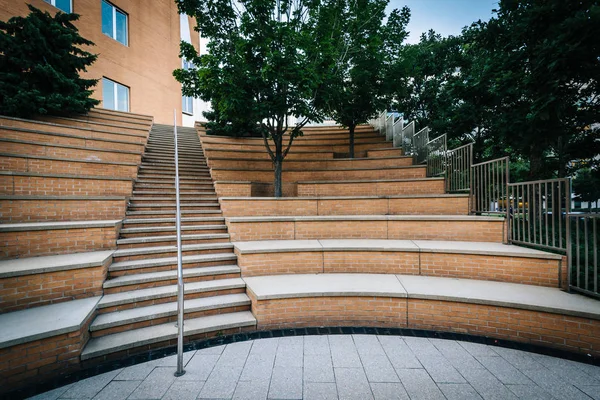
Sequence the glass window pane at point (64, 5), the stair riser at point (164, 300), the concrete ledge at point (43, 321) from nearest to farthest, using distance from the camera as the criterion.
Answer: the concrete ledge at point (43, 321), the stair riser at point (164, 300), the glass window pane at point (64, 5)

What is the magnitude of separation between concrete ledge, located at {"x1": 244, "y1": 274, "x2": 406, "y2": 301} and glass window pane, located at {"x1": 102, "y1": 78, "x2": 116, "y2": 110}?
1445cm

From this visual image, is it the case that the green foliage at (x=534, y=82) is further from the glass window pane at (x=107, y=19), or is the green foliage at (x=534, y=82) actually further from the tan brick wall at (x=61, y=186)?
the glass window pane at (x=107, y=19)

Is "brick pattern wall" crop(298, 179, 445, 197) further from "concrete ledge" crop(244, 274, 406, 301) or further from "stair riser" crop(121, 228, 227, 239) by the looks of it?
"concrete ledge" crop(244, 274, 406, 301)

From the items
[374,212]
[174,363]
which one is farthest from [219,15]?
[174,363]

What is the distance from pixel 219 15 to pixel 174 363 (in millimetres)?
6649

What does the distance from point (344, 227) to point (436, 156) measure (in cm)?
339

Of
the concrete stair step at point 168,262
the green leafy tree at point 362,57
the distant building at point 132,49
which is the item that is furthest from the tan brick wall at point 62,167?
the distant building at point 132,49

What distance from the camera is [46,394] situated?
7.84ft

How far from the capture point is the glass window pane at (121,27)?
14633 millimetres

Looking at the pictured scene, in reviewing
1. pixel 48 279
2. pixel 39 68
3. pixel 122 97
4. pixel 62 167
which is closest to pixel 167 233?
pixel 48 279

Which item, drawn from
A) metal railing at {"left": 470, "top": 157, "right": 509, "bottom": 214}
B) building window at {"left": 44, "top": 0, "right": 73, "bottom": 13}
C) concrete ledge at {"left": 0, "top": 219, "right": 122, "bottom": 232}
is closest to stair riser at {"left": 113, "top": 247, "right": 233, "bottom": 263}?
concrete ledge at {"left": 0, "top": 219, "right": 122, "bottom": 232}

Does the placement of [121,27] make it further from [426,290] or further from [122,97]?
[426,290]

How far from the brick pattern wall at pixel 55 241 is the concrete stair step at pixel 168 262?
55cm

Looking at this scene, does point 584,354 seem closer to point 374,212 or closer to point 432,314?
point 432,314
